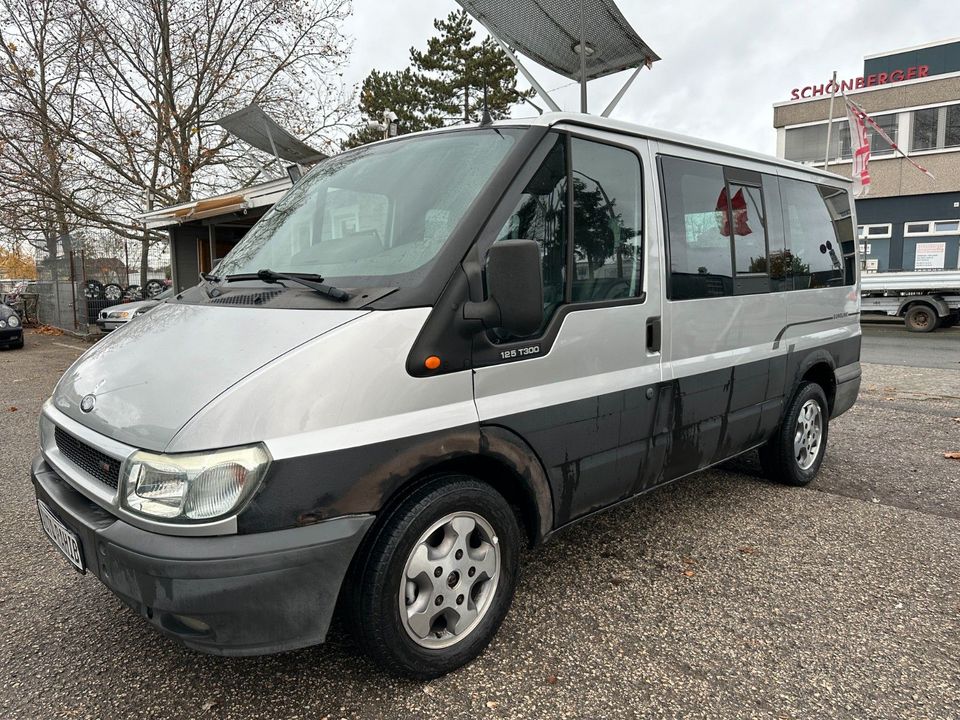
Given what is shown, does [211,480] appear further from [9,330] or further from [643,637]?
[9,330]

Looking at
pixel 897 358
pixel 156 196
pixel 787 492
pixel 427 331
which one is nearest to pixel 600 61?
pixel 787 492

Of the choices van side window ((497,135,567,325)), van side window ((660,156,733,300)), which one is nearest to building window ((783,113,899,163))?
van side window ((660,156,733,300))

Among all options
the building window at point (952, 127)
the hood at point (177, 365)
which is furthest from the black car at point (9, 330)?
the building window at point (952, 127)

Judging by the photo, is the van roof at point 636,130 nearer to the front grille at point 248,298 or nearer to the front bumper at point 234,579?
the front grille at point 248,298

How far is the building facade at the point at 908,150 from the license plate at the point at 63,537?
27.4 meters

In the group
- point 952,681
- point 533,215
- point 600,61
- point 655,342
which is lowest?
point 952,681

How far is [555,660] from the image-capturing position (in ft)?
8.43

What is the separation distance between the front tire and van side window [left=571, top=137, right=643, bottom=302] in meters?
1.00

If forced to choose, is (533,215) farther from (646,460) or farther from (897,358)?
(897,358)

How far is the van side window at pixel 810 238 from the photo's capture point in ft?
13.7

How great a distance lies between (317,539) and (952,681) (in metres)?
2.39

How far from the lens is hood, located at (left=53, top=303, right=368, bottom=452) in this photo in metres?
2.07

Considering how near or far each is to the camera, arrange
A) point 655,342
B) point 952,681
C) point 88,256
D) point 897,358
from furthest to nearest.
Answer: point 88,256 → point 897,358 → point 655,342 → point 952,681

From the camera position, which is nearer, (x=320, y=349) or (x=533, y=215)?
(x=320, y=349)
